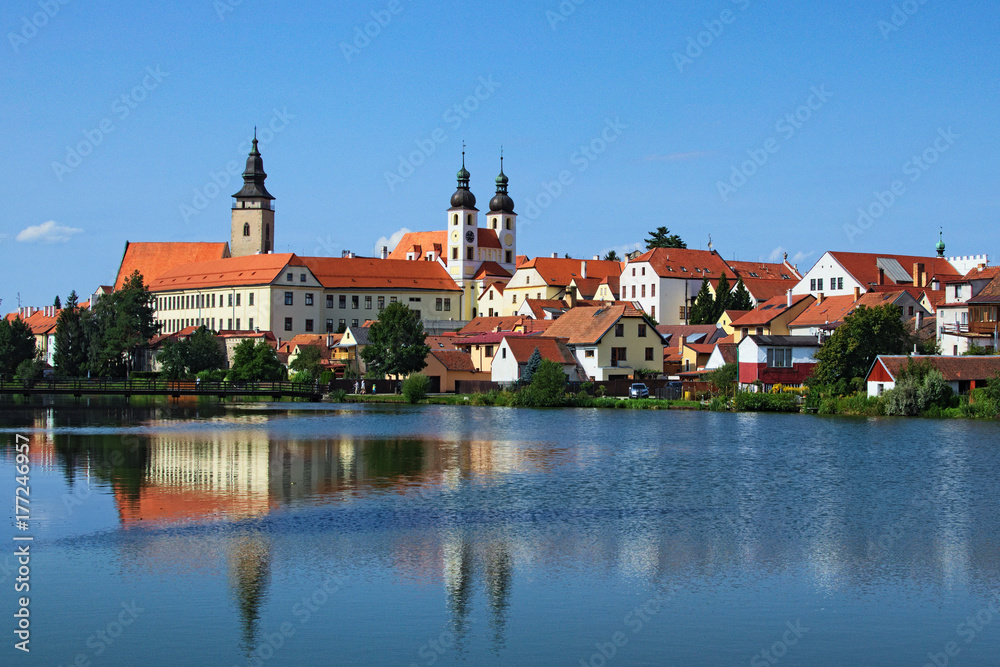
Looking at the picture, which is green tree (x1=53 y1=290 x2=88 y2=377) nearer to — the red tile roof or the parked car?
the red tile roof

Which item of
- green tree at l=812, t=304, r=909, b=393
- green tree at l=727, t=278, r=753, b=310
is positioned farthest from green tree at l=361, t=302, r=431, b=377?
green tree at l=727, t=278, r=753, b=310

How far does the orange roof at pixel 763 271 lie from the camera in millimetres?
112188

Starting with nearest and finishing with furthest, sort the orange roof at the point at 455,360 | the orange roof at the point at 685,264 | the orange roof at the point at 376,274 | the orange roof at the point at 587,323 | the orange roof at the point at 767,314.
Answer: the orange roof at the point at 587,323 < the orange roof at the point at 767,314 < the orange roof at the point at 455,360 < the orange roof at the point at 685,264 < the orange roof at the point at 376,274

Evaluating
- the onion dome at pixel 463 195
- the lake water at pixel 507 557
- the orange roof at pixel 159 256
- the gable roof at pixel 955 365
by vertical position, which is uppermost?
the onion dome at pixel 463 195

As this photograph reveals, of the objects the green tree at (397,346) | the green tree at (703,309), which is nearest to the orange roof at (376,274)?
the green tree at (703,309)

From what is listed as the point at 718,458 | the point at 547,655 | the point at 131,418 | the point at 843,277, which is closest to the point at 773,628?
the point at 547,655

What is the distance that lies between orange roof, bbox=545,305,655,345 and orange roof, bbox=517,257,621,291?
43.1m

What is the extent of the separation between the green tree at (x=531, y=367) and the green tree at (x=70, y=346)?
52173 mm

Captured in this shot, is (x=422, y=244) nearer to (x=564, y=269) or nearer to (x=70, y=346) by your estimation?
(x=564, y=269)

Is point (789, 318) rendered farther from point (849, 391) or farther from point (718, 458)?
point (718, 458)

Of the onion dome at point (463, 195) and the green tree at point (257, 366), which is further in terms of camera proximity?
the onion dome at point (463, 195)

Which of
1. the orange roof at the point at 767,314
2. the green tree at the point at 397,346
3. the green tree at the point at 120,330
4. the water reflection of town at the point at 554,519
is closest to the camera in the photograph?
the water reflection of town at the point at 554,519

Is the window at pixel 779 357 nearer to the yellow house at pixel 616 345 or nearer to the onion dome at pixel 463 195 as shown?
the yellow house at pixel 616 345

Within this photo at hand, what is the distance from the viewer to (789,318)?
8269cm
